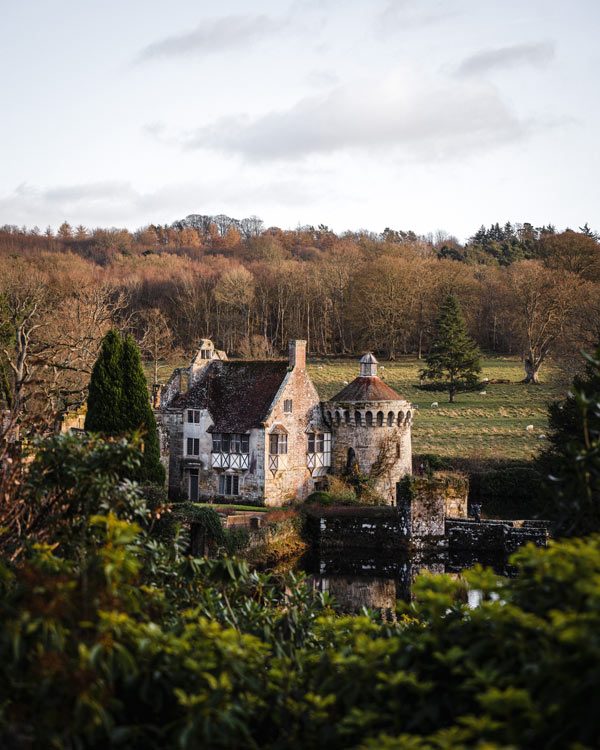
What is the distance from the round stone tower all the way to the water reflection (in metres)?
5.04

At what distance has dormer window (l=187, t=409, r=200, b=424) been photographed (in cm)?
3709

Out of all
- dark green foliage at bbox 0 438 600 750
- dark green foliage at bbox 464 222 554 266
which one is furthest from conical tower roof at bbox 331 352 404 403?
dark green foliage at bbox 464 222 554 266

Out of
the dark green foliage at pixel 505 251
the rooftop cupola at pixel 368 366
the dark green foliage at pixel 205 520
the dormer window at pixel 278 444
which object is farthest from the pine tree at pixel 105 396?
the dark green foliage at pixel 505 251

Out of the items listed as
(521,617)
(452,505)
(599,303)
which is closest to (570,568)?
(521,617)

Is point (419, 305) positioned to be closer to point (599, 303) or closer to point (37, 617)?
point (599, 303)

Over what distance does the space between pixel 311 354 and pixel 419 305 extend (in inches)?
328

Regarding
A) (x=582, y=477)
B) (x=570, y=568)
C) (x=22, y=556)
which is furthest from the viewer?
(x=22, y=556)

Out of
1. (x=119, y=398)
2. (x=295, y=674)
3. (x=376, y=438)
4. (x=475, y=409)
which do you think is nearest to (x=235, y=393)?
(x=376, y=438)

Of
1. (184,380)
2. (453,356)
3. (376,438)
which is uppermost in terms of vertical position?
(453,356)

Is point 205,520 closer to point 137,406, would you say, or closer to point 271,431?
point 137,406

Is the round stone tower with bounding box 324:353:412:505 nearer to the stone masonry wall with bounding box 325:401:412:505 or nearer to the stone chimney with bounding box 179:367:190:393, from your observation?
the stone masonry wall with bounding box 325:401:412:505

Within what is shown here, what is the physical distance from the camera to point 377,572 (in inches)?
Answer: 1257

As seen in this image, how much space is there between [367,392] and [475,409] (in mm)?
16375

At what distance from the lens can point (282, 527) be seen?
32875 millimetres
